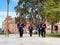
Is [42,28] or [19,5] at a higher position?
[19,5]

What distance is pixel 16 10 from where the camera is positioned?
81.9 meters

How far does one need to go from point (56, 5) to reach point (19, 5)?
41237 mm

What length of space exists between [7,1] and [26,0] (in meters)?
43.2

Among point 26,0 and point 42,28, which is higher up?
point 26,0

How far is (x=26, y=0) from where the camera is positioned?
267ft

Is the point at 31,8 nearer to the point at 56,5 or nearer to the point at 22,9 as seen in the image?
the point at 22,9

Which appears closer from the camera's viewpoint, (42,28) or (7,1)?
(42,28)

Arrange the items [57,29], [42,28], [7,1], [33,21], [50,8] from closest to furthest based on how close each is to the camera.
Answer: [42,28] → [7,1] → [50,8] → [33,21] → [57,29]

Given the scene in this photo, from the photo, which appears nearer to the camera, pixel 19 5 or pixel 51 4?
pixel 51 4

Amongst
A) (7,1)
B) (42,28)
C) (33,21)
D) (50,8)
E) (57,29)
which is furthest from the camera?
(57,29)

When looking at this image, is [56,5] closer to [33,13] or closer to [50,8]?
[50,8]

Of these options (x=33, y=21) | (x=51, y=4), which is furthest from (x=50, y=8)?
(x=33, y=21)

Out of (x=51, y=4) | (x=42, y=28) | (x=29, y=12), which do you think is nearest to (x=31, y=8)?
(x=29, y=12)

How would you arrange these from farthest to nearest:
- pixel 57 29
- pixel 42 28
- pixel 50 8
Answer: pixel 57 29
pixel 50 8
pixel 42 28
